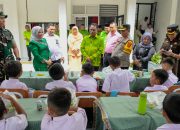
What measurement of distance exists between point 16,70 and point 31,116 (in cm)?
89

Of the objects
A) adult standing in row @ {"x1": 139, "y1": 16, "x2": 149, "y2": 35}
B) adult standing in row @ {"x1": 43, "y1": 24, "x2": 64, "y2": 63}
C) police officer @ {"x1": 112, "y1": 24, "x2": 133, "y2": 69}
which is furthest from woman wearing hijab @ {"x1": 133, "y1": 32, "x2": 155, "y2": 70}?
adult standing in row @ {"x1": 139, "y1": 16, "x2": 149, "y2": 35}

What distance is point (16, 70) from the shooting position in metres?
2.64

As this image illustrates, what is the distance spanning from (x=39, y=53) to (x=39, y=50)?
59 mm

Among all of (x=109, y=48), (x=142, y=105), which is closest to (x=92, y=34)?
(x=109, y=48)

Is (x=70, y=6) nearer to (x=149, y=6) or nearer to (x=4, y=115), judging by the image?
(x=149, y=6)

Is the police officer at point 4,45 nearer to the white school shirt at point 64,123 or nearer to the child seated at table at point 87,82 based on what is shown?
the child seated at table at point 87,82

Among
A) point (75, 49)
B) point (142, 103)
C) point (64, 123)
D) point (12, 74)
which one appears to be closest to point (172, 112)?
point (142, 103)

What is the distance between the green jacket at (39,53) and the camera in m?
3.95

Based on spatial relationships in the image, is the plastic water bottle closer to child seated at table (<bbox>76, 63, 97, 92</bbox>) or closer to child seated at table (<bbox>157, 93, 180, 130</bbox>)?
child seated at table (<bbox>157, 93, 180, 130</bbox>)

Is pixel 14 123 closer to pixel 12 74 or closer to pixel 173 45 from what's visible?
pixel 12 74

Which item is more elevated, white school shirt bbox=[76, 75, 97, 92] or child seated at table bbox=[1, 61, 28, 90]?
child seated at table bbox=[1, 61, 28, 90]

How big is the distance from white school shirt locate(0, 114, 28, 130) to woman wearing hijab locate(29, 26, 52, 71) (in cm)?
230

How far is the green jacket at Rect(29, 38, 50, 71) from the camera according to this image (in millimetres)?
3947

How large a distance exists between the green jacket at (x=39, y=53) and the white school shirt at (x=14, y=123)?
7.54 ft
